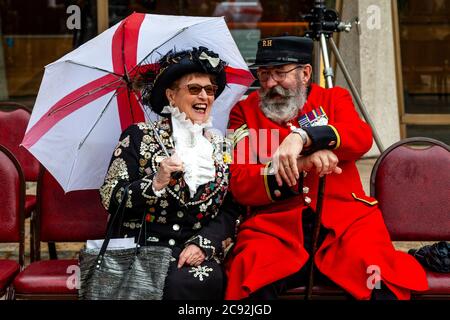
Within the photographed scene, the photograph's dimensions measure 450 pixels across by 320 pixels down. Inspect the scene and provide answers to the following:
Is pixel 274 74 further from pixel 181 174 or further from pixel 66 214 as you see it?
pixel 66 214

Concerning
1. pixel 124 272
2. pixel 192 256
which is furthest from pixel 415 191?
pixel 124 272

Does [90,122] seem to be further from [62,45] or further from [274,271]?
[62,45]

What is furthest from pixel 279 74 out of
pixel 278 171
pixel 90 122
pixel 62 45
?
pixel 62 45

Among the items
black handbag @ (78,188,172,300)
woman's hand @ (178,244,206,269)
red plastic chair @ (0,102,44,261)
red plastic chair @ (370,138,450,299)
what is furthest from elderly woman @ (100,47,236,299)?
red plastic chair @ (0,102,44,261)

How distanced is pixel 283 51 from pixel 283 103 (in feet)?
0.83

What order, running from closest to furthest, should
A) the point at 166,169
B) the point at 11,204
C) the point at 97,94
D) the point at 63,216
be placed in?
the point at 166,169 → the point at 97,94 → the point at 11,204 → the point at 63,216

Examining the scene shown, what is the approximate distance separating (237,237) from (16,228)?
3.75 feet

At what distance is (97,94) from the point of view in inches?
148

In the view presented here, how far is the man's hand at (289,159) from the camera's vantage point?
3422mm

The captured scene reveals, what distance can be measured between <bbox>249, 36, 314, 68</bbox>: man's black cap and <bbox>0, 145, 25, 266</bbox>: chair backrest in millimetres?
1361

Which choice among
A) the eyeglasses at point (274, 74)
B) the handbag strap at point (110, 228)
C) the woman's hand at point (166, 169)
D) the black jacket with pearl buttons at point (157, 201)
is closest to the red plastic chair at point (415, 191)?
the eyeglasses at point (274, 74)

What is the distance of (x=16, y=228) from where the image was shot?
4.06m

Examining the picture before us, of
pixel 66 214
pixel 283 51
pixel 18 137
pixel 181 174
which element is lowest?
pixel 66 214

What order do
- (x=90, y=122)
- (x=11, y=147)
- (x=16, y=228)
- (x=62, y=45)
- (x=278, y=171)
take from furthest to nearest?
(x=62, y=45), (x=11, y=147), (x=16, y=228), (x=90, y=122), (x=278, y=171)
